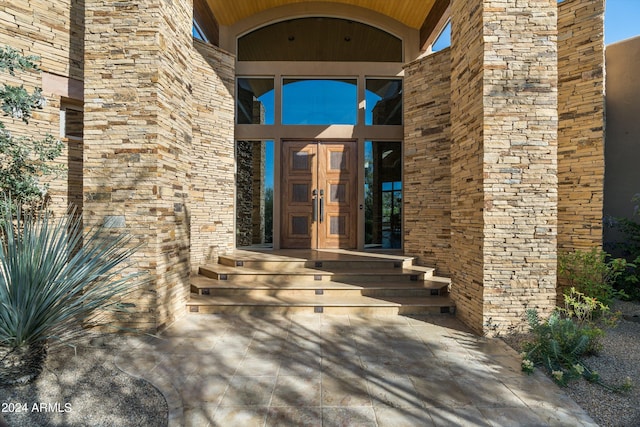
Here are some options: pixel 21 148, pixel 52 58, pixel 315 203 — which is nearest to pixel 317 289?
pixel 315 203

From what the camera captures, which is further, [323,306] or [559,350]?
[323,306]

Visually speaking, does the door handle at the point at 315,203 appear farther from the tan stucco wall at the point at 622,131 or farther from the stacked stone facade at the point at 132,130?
the tan stucco wall at the point at 622,131

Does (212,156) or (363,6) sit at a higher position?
(363,6)

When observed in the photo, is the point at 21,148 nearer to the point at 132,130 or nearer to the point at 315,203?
the point at 132,130

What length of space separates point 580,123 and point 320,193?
14.5 ft

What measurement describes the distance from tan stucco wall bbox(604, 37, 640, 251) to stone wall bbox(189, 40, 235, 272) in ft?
22.6

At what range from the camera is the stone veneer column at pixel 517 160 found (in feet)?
10.6

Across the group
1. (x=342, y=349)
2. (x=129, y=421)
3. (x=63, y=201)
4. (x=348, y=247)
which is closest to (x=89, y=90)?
(x=63, y=201)

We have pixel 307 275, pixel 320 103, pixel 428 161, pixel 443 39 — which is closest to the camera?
pixel 307 275

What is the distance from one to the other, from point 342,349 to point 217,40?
667cm

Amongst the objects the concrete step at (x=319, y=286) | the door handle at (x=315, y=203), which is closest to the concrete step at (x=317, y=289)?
the concrete step at (x=319, y=286)

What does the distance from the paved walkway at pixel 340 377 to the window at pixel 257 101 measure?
4344 millimetres

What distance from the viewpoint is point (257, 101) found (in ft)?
20.2

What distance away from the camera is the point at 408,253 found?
5461mm
